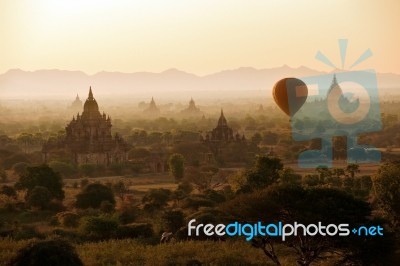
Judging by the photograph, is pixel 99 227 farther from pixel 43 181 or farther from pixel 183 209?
pixel 43 181

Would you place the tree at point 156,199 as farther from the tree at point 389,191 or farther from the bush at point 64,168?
the bush at point 64,168

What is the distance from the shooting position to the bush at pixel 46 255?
2048 cm

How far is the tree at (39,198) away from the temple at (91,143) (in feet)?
88.7

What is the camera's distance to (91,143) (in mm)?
69250

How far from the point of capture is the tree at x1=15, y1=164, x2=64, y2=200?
141ft

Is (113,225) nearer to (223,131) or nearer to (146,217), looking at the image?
(146,217)

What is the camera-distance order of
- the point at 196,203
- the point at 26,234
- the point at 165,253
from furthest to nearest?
the point at 196,203, the point at 26,234, the point at 165,253

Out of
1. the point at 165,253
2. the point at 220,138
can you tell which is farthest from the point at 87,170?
the point at 165,253

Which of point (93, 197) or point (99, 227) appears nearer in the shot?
point (99, 227)

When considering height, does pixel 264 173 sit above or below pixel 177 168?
above

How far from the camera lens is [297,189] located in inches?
858

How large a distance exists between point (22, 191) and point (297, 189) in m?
29.9

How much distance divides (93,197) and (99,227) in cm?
1104

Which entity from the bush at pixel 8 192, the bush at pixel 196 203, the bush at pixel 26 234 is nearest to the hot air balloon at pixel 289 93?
the bush at pixel 196 203
